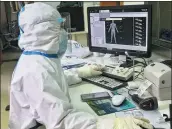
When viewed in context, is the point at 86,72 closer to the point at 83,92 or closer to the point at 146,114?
the point at 83,92

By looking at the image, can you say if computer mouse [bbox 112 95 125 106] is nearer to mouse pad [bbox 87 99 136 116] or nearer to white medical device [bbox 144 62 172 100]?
mouse pad [bbox 87 99 136 116]

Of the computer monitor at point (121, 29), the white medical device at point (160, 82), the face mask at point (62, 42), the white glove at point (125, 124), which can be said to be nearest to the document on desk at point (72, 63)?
the computer monitor at point (121, 29)

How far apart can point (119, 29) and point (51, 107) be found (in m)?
1.03

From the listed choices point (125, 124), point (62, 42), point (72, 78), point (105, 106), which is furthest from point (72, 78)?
point (125, 124)

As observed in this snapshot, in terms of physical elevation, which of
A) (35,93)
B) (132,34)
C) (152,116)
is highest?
(132,34)

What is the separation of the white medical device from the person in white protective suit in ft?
0.86

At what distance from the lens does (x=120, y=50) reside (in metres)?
1.93

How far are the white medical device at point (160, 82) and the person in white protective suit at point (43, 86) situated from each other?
26 centimetres

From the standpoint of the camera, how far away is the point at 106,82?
1.56m

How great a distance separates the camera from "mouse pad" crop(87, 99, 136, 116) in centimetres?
120

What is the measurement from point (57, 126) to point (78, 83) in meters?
0.63

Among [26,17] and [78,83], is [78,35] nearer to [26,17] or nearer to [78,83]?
[78,83]

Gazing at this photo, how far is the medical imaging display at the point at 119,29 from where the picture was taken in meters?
1.77


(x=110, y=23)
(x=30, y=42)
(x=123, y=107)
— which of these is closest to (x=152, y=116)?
(x=123, y=107)
